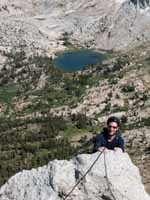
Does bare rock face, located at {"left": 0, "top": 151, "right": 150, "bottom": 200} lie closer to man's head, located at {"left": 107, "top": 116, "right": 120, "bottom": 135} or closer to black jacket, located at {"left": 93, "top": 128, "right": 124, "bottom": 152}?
black jacket, located at {"left": 93, "top": 128, "right": 124, "bottom": 152}

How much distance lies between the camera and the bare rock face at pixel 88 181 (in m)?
17.7

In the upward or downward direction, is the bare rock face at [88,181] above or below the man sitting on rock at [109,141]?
below

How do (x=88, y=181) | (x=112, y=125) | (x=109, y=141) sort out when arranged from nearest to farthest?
(x=88, y=181) → (x=112, y=125) → (x=109, y=141)

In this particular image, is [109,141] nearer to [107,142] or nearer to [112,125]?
[107,142]

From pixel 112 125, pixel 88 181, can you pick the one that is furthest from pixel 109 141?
pixel 88 181

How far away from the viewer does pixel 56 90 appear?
167500 mm

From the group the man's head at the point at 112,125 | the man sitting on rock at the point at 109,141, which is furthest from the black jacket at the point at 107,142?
the man's head at the point at 112,125

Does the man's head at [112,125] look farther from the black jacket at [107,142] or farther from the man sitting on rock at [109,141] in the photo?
the black jacket at [107,142]

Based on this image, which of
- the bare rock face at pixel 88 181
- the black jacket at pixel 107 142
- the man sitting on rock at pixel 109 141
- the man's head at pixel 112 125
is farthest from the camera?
the black jacket at pixel 107 142

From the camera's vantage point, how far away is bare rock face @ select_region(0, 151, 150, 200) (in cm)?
1767

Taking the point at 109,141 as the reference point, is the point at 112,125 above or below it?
above

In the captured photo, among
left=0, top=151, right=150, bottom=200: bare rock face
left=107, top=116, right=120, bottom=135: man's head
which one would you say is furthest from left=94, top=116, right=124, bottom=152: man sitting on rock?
left=0, top=151, right=150, bottom=200: bare rock face

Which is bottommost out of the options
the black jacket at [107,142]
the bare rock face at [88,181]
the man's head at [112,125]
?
the bare rock face at [88,181]

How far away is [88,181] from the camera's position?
17953 millimetres
